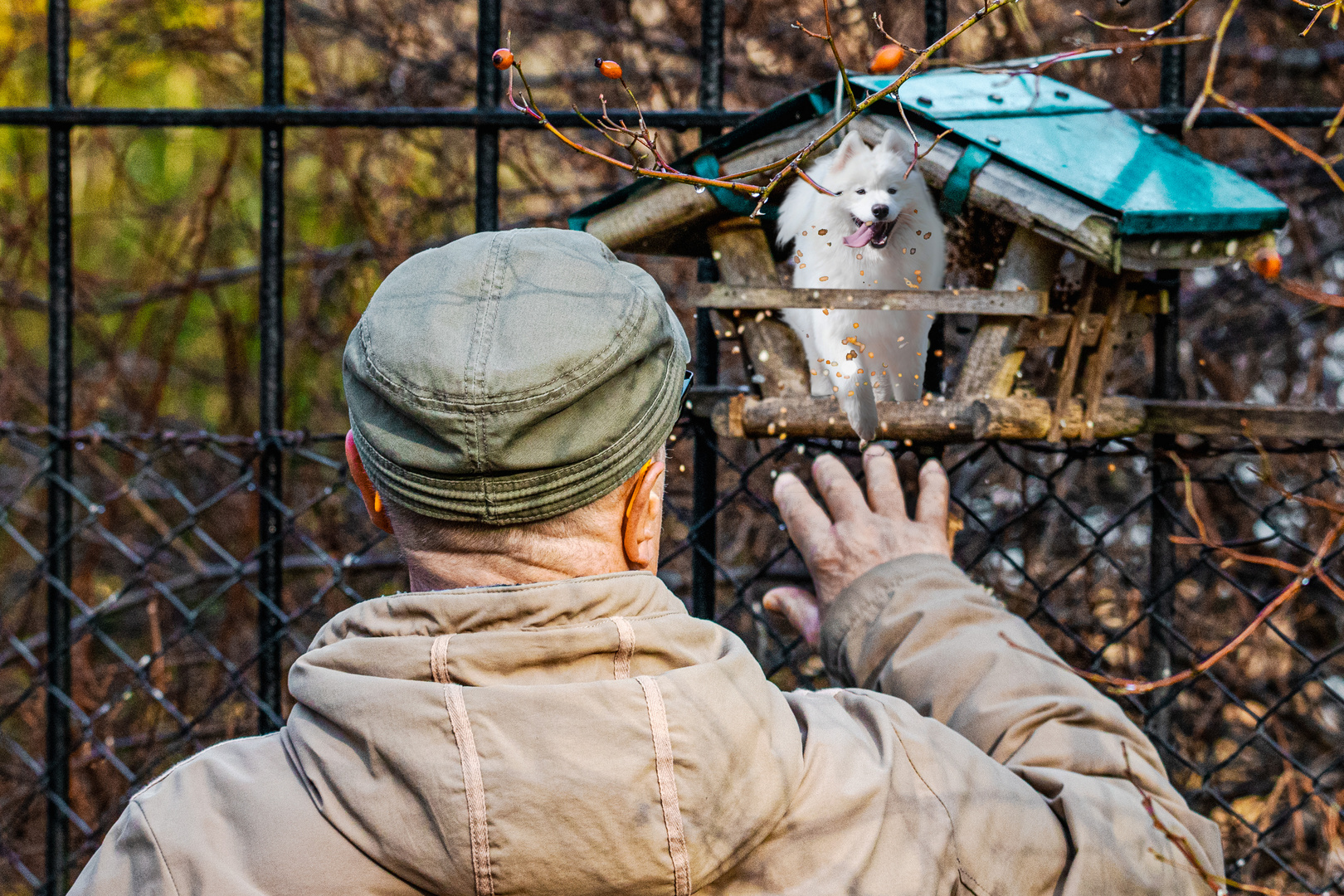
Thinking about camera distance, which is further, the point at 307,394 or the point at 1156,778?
the point at 307,394

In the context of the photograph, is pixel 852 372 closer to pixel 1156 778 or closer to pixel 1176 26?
pixel 1156 778

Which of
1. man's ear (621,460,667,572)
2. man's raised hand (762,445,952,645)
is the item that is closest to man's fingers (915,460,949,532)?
man's raised hand (762,445,952,645)

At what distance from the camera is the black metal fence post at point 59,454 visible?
1.92 m

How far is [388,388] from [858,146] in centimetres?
84

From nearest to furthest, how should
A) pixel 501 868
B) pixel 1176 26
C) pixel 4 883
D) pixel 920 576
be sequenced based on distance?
1. pixel 501 868
2. pixel 920 576
3. pixel 1176 26
4. pixel 4 883

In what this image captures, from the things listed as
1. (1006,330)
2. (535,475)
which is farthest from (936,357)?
A: (535,475)

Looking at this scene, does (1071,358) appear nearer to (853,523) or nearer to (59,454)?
(853,523)

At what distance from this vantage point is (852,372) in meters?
1.58

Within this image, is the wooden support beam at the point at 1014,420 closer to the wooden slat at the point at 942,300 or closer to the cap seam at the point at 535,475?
the wooden slat at the point at 942,300

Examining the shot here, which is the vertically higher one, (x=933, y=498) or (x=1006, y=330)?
(x=1006, y=330)

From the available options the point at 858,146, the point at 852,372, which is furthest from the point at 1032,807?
the point at 858,146

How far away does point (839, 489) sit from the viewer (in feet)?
5.21

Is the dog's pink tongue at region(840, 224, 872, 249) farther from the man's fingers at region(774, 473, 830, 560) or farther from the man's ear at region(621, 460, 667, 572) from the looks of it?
the man's ear at region(621, 460, 667, 572)

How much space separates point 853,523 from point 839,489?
6 cm
